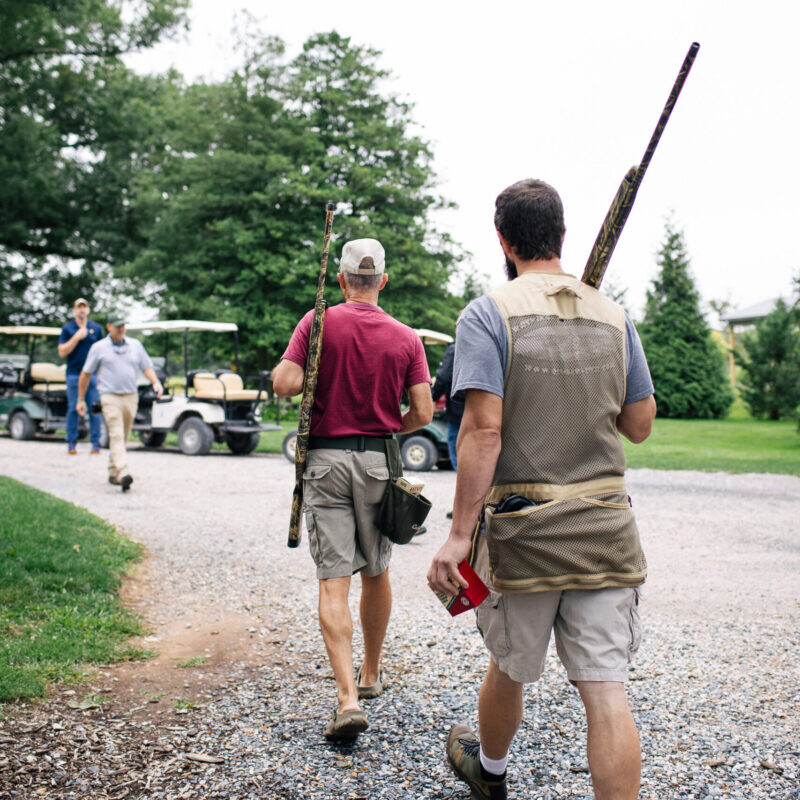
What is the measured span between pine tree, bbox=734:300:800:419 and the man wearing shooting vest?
32.7m

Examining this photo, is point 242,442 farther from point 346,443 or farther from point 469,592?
point 469,592

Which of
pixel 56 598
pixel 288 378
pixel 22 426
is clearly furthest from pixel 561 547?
pixel 22 426

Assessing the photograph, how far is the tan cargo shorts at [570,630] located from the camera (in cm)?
223

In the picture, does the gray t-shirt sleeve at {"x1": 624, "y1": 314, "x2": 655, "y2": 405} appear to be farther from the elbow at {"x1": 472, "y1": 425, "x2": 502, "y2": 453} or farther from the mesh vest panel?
the elbow at {"x1": 472, "y1": 425, "x2": 502, "y2": 453}

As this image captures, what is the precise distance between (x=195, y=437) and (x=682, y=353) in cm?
2814

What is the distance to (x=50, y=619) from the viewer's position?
4.32 m

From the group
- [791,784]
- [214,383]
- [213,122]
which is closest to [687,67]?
[791,784]

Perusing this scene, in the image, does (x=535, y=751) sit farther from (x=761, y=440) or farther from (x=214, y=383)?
(x=761, y=440)

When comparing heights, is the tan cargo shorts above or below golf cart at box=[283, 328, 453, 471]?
above

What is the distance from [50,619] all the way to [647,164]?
372 centimetres

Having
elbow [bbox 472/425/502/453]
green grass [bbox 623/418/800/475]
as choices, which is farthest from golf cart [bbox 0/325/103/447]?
elbow [bbox 472/425/502/453]

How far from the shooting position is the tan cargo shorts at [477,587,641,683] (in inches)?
87.9

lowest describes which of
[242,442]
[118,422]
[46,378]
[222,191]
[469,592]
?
[242,442]

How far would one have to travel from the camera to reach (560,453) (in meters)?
2.27
